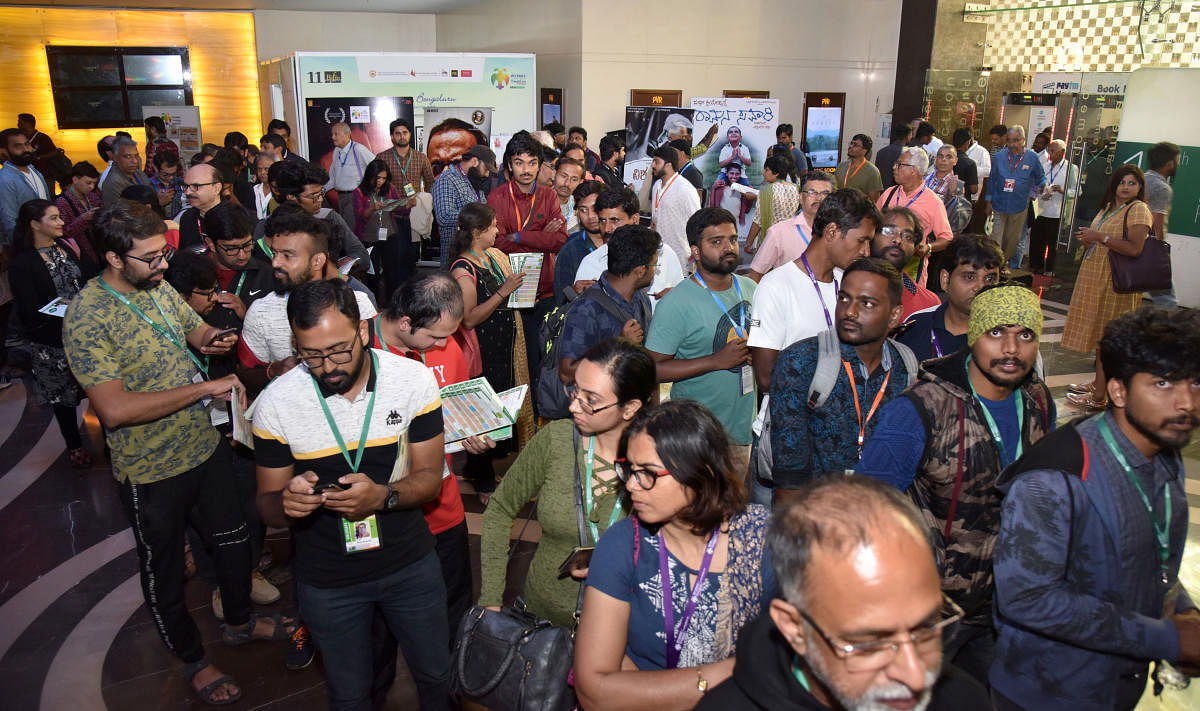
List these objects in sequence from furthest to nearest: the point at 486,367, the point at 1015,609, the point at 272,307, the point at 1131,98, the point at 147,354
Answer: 1. the point at 1131,98
2. the point at 486,367
3. the point at 272,307
4. the point at 147,354
5. the point at 1015,609

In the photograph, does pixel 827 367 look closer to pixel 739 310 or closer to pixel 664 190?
pixel 739 310

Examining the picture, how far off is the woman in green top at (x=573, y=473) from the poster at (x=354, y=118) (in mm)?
10190

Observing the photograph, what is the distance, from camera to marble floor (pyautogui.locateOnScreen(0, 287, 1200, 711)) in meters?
3.59

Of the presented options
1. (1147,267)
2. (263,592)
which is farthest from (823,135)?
(263,592)

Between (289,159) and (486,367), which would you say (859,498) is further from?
(289,159)

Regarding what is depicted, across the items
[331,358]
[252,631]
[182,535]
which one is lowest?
[252,631]

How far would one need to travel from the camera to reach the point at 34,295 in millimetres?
5551

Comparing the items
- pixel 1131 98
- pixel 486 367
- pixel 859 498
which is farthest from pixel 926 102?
pixel 859 498

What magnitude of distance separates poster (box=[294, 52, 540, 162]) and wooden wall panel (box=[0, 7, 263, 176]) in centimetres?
788

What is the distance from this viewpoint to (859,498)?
133 cm

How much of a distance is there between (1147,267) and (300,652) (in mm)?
6923

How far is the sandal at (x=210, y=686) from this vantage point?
137 inches

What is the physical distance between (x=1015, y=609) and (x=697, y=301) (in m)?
2.13

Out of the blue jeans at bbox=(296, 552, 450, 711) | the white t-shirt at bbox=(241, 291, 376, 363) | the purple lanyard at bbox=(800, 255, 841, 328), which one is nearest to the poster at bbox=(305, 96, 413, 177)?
the white t-shirt at bbox=(241, 291, 376, 363)
